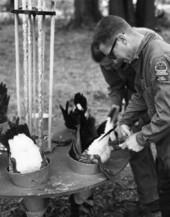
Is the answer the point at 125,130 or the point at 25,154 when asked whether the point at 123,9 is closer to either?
the point at 125,130

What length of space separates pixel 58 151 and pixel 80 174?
40 centimetres

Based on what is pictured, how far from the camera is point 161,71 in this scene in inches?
79.7

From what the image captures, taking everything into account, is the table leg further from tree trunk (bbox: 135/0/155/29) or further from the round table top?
tree trunk (bbox: 135/0/155/29)

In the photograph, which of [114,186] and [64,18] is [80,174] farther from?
[64,18]

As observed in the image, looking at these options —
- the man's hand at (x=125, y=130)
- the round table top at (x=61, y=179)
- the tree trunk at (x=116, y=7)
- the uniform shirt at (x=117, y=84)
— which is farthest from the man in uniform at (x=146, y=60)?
the tree trunk at (x=116, y=7)

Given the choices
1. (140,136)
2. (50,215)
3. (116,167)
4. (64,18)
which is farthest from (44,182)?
(64,18)

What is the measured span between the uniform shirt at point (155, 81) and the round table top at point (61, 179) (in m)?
0.23

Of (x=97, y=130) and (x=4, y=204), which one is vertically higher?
(x=97, y=130)

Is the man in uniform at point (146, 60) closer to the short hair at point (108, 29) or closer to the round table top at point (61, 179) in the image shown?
the short hair at point (108, 29)

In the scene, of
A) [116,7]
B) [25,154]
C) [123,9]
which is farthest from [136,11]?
[25,154]

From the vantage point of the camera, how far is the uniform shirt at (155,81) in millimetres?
2025

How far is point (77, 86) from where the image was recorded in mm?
7008

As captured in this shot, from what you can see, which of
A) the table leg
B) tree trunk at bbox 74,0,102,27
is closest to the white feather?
the table leg

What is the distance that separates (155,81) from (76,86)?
4.96m
